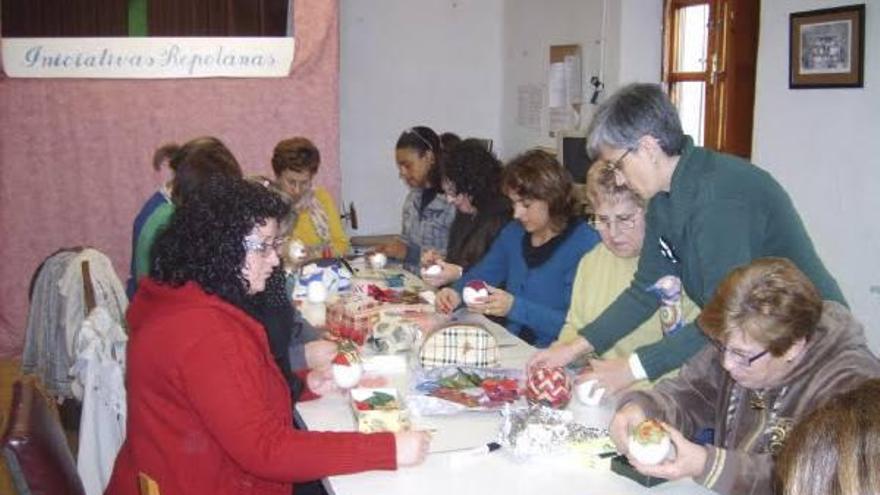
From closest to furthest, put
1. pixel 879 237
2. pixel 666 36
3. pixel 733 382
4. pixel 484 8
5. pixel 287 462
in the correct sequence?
pixel 287 462 < pixel 733 382 < pixel 879 237 < pixel 666 36 < pixel 484 8

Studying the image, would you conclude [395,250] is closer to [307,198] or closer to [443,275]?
[307,198]

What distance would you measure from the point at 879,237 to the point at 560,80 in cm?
241

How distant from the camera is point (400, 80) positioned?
19.7 ft

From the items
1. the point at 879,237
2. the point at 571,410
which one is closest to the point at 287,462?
the point at 571,410

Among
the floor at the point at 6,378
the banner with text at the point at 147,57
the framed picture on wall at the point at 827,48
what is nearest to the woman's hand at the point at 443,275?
the framed picture on wall at the point at 827,48

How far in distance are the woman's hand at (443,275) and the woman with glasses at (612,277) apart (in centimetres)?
76

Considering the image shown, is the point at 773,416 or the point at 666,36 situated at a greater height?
the point at 666,36

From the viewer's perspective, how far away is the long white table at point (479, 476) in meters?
1.78

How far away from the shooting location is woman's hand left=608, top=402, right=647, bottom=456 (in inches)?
73.8

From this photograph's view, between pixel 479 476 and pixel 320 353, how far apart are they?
2.58 feet

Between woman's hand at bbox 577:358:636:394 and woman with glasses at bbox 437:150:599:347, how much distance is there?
64 cm

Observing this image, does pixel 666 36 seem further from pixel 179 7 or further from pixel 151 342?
pixel 151 342

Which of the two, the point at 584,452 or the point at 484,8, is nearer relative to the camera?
the point at 584,452

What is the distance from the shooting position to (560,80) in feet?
17.6
